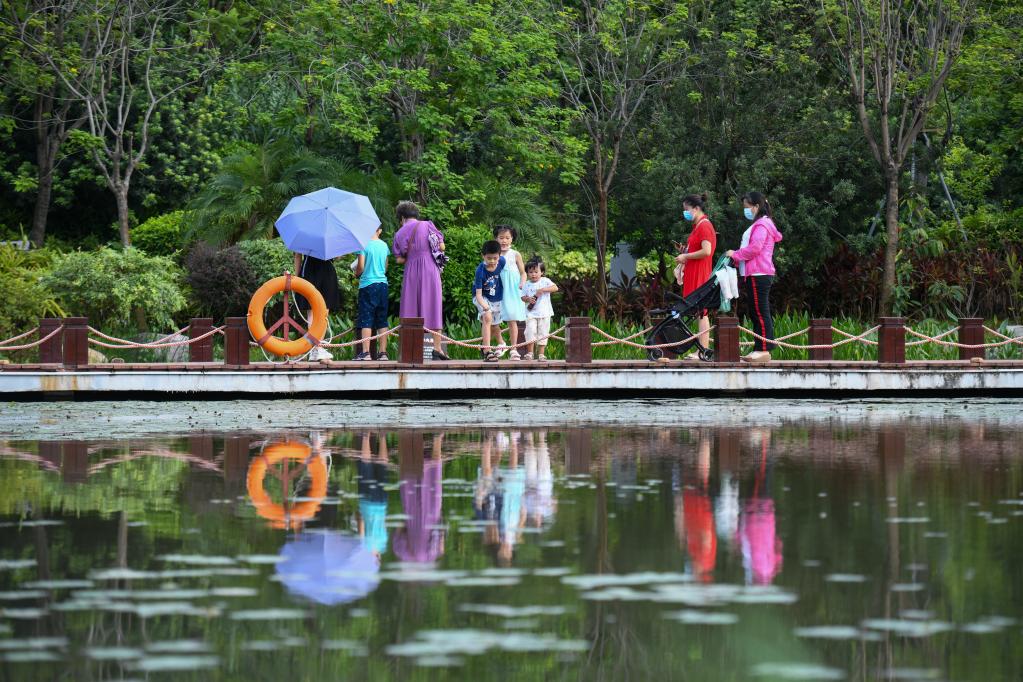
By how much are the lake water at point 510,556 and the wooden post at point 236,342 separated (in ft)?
16.1

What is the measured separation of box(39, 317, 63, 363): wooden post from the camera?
2062 cm

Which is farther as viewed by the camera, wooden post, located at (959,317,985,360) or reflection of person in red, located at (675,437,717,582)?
wooden post, located at (959,317,985,360)

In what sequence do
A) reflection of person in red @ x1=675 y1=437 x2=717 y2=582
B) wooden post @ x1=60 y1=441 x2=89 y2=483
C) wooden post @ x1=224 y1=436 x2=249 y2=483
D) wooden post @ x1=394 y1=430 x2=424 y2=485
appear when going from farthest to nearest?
1. wooden post @ x1=394 y1=430 x2=424 y2=485
2. wooden post @ x1=224 y1=436 x2=249 y2=483
3. wooden post @ x1=60 y1=441 x2=89 y2=483
4. reflection of person in red @ x1=675 y1=437 x2=717 y2=582

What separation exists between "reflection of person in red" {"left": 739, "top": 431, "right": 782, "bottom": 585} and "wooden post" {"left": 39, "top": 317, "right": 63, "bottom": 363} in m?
11.4

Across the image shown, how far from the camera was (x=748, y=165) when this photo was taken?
103ft

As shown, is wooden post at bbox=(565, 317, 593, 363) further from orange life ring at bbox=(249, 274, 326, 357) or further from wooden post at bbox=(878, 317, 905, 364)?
wooden post at bbox=(878, 317, 905, 364)

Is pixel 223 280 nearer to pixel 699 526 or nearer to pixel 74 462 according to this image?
pixel 74 462

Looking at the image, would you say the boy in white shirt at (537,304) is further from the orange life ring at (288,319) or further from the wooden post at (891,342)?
the wooden post at (891,342)

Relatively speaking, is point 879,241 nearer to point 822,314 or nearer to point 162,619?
point 822,314

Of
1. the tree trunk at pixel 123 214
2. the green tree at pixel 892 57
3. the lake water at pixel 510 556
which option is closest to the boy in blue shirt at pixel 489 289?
the lake water at pixel 510 556

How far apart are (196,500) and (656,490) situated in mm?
3156

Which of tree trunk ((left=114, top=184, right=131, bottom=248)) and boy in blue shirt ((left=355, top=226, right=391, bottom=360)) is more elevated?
tree trunk ((left=114, top=184, right=131, bottom=248))

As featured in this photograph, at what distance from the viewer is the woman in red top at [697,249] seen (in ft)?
66.5

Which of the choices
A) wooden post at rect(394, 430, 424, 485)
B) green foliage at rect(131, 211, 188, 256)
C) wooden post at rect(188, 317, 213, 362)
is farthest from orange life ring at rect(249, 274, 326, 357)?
green foliage at rect(131, 211, 188, 256)
